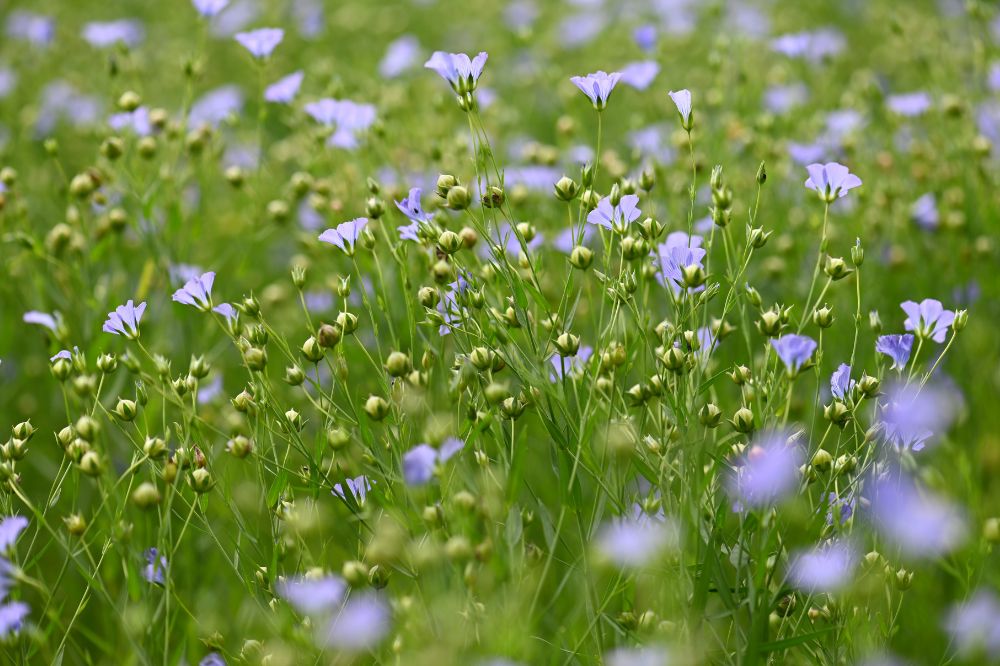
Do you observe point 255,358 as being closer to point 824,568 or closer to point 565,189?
point 565,189

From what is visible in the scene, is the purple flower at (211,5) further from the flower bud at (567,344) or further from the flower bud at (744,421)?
the flower bud at (744,421)

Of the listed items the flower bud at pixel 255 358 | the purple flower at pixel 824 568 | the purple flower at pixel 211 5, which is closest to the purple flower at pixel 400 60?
the purple flower at pixel 211 5

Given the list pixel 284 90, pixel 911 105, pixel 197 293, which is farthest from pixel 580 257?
pixel 911 105

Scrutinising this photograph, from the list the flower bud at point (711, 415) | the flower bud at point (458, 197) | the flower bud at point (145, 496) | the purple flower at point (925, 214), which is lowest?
the flower bud at point (145, 496)

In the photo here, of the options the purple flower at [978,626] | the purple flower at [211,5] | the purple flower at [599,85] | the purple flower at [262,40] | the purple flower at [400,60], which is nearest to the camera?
the purple flower at [978,626]

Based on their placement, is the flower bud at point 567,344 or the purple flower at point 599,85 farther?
the purple flower at point 599,85

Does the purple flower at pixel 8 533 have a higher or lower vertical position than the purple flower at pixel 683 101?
lower
